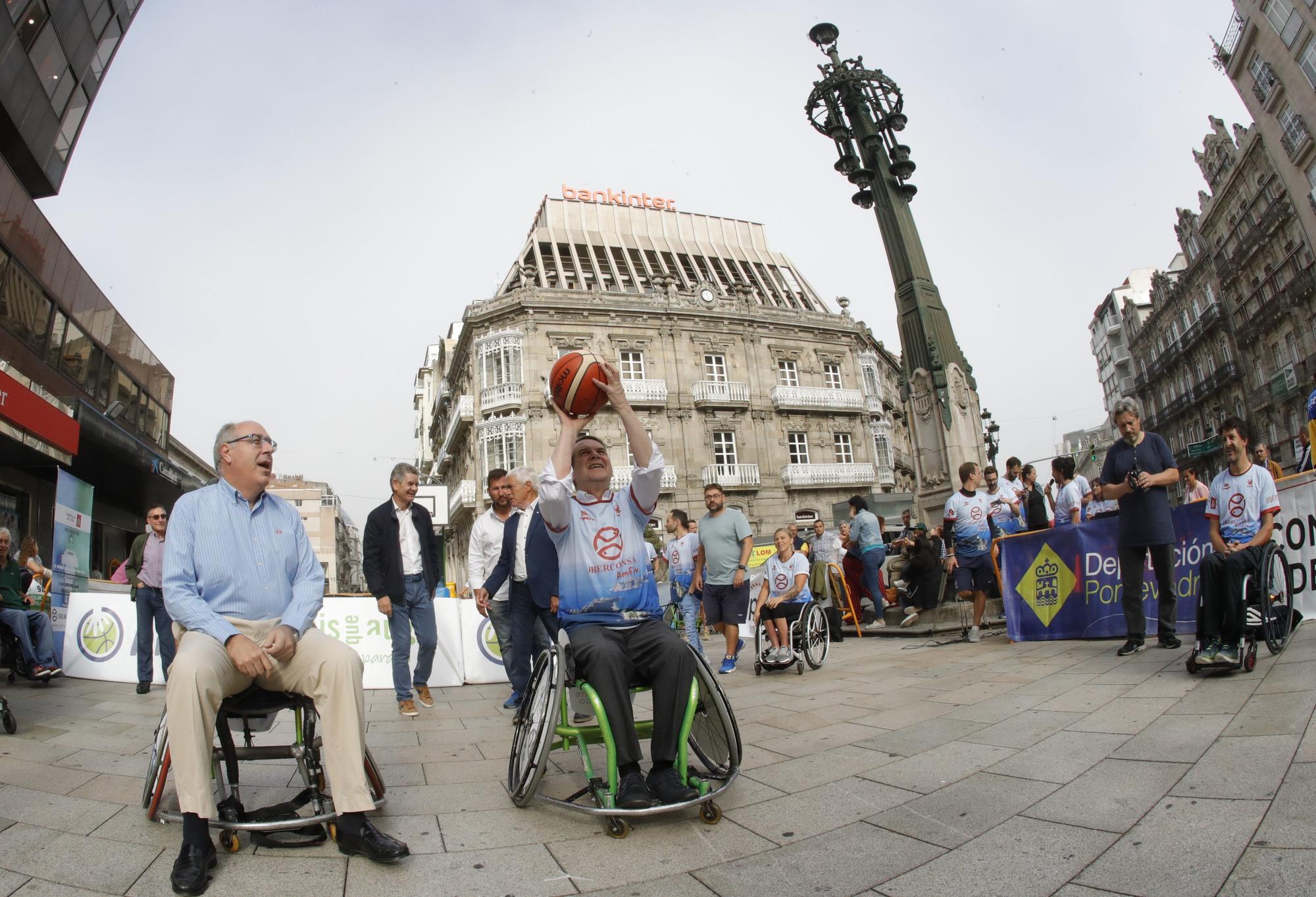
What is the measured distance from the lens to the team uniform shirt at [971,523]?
26.0 feet

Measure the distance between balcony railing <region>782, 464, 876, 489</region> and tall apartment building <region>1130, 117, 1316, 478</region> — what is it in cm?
1787

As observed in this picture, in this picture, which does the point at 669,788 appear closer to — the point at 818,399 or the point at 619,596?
the point at 619,596

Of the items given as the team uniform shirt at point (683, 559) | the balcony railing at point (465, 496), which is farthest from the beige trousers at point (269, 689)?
the balcony railing at point (465, 496)

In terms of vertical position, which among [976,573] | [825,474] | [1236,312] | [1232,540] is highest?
[1236,312]

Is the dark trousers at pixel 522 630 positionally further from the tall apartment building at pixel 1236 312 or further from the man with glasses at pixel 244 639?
the tall apartment building at pixel 1236 312

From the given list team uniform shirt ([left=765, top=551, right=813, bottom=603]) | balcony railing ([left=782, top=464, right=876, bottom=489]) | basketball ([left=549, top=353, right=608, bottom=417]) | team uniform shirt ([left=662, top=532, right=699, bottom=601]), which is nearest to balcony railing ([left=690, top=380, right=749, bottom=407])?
balcony railing ([left=782, top=464, right=876, bottom=489])

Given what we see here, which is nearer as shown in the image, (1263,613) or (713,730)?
(713,730)

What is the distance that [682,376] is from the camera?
35.1 m

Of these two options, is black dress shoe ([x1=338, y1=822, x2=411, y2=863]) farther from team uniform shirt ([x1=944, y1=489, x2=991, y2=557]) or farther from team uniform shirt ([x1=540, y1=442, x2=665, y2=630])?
team uniform shirt ([x1=944, y1=489, x2=991, y2=557])

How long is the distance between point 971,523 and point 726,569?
2849 mm

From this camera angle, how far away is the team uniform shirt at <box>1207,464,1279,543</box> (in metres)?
4.76

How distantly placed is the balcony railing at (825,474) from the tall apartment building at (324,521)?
55888 millimetres

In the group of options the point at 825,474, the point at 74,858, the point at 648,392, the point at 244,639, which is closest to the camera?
the point at 74,858

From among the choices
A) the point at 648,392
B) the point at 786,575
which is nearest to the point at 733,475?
the point at 648,392
